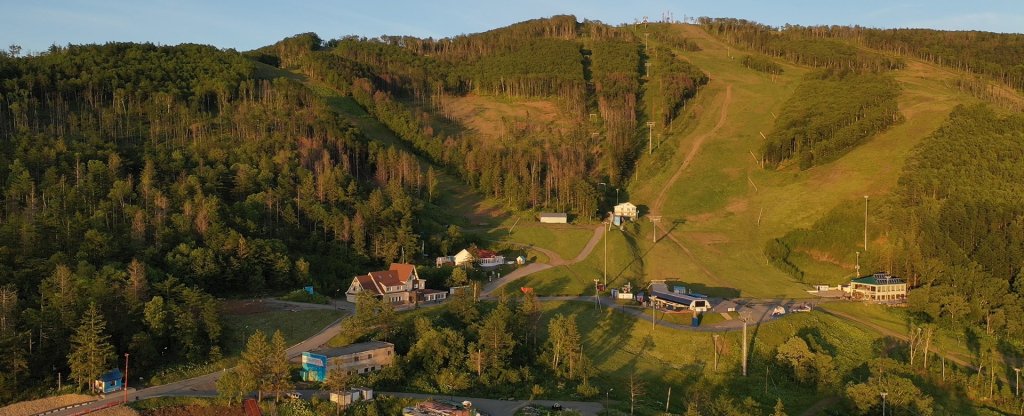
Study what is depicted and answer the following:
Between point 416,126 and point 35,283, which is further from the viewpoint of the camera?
point 416,126

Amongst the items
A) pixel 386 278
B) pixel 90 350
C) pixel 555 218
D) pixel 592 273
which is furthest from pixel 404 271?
pixel 555 218

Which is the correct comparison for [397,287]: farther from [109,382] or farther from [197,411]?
[197,411]

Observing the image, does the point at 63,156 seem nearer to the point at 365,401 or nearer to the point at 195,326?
the point at 195,326

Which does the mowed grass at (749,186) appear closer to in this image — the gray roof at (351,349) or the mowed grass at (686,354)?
the mowed grass at (686,354)

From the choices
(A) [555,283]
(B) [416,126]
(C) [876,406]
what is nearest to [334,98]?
(B) [416,126]

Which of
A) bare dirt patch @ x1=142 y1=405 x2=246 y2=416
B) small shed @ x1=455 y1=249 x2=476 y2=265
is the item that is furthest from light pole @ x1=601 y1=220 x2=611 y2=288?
bare dirt patch @ x1=142 y1=405 x2=246 y2=416

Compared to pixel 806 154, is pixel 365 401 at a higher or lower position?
lower

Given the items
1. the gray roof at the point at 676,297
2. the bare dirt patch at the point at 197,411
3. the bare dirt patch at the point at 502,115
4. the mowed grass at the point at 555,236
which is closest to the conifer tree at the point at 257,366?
the bare dirt patch at the point at 197,411
